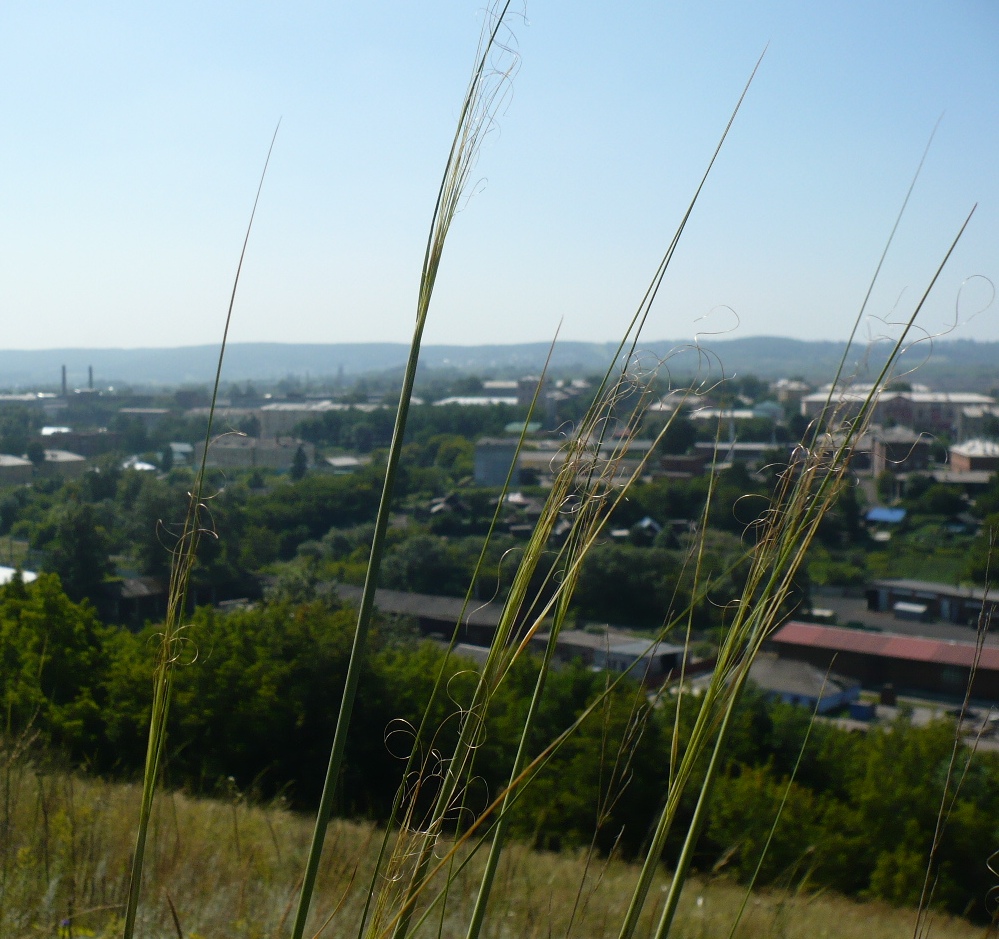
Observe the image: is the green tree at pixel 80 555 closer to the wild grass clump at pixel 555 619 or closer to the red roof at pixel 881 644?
the red roof at pixel 881 644

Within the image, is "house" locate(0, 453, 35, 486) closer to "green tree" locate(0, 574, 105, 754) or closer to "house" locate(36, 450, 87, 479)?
"house" locate(36, 450, 87, 479)

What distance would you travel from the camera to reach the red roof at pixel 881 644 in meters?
16.5

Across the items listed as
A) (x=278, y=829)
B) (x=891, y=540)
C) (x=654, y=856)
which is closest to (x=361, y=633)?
(x=654, y=856)

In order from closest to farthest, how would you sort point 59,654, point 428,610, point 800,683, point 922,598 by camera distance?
1. point 59,654
2. point 800,683
3. point 428,610
4. point 922,598

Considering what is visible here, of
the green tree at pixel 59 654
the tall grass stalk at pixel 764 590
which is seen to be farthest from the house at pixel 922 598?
the tall grass stalk at pixel 764 590

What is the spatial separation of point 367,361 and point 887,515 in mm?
107194

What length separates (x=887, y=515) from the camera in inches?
1033

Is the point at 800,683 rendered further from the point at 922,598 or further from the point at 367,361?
the point at 367,361

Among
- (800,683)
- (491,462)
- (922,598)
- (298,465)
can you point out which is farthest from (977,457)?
(298,465)

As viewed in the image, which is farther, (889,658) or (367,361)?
(367,361)

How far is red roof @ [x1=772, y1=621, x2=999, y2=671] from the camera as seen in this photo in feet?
54.0

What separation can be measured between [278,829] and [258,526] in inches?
739

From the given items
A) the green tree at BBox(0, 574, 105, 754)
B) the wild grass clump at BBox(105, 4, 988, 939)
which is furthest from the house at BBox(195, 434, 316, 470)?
the wild grass clump at BBox(105, 4, 988, 939)

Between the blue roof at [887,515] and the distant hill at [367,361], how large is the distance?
40047mm
